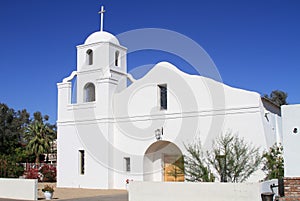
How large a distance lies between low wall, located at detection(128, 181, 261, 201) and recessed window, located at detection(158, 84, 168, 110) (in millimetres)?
7701

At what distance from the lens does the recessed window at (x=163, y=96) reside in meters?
22.9

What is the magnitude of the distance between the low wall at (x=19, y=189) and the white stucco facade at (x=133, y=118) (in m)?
5.63

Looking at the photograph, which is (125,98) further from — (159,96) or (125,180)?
(125,180)

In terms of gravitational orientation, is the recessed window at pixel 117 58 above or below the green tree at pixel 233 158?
above

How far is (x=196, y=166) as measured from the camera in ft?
63.4

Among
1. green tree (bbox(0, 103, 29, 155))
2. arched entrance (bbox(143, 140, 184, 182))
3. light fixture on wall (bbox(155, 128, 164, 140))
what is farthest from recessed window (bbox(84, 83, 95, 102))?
green tree (bbox(0, 103, 29, 155))

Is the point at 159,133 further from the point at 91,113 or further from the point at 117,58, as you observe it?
the point at 117,58

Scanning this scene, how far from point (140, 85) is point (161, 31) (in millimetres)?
3377

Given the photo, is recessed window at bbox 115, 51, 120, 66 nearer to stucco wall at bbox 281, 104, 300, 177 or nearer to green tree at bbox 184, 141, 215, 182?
green tree at bbox 184, 141, 215, 182

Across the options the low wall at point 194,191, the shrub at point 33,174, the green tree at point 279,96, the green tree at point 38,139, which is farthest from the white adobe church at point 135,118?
the green tree at point 279,96

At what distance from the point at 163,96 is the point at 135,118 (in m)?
2.02

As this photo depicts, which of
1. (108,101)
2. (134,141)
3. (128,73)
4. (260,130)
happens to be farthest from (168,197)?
(128,73)

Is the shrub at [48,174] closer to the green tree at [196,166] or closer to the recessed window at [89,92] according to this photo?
the recessed window at [89,92]

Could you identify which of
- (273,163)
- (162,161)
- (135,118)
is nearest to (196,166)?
(273,163)
